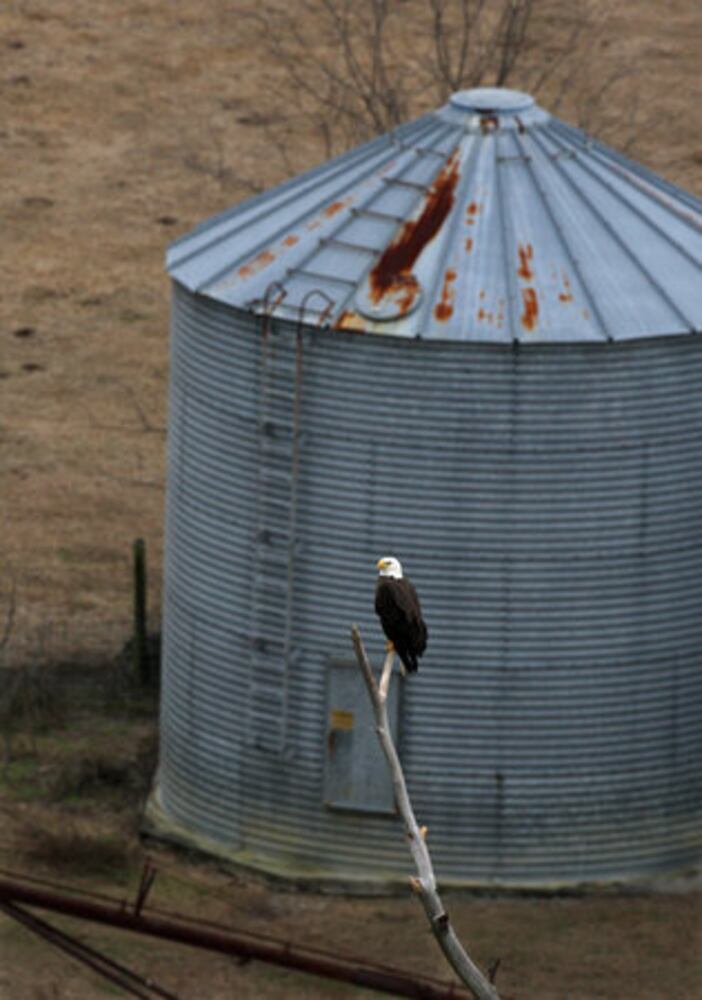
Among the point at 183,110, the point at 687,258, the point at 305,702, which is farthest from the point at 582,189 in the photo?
the point at 183,110

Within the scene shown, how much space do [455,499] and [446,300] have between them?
4.45 feet

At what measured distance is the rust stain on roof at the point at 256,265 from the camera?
68.7ft

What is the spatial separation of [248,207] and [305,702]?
3.68 m

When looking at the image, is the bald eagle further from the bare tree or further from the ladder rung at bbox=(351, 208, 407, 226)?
the bare tree

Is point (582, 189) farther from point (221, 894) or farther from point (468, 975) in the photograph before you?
point (468, 975)

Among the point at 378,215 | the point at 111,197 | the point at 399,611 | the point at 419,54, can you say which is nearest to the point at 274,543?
the point at 378,215

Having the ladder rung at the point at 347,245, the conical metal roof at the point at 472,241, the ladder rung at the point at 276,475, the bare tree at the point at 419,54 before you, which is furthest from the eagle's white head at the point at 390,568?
the bare tree at the point at 419,54

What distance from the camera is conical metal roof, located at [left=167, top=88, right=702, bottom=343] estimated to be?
66.5 ft

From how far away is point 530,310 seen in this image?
20.2 m

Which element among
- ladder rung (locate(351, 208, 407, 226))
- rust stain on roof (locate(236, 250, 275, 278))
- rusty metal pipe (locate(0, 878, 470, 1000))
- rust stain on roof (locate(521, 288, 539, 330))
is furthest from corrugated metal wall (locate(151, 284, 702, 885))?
rusty metal pipe (locate(0, 878, 470, 1000))

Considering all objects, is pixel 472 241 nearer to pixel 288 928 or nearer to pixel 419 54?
pixel 288 928

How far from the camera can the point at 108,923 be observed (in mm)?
19359

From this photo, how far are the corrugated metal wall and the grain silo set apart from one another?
0.02 metres

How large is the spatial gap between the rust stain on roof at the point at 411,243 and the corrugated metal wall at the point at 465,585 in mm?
421
